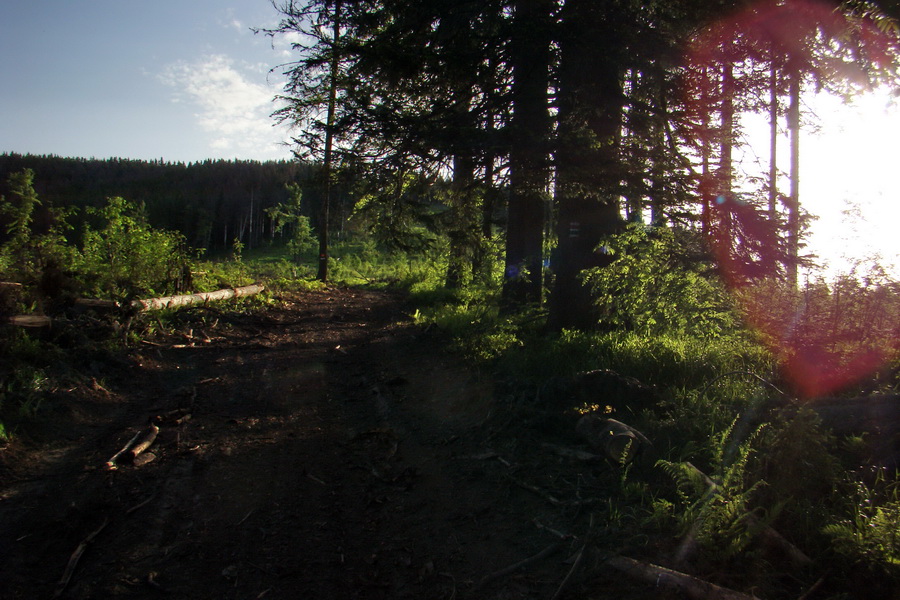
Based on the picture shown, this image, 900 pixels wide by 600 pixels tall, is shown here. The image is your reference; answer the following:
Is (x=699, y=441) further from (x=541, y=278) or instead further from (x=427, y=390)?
(x=541, y=278)

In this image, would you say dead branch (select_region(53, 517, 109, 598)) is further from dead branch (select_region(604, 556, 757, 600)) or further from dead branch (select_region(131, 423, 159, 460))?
dead branch (select_region(604, 556, 757, 600))

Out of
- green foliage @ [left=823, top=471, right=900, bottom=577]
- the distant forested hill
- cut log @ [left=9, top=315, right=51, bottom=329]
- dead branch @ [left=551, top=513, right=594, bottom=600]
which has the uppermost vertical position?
the distant forested hill

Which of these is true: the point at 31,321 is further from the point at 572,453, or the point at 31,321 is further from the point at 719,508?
the point at 719,508

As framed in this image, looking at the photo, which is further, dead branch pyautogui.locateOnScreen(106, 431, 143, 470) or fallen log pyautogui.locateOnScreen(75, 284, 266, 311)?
fallen log pyautogui.locateOnScreen(75, 284, 266, 311)

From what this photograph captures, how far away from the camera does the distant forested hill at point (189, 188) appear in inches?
3014

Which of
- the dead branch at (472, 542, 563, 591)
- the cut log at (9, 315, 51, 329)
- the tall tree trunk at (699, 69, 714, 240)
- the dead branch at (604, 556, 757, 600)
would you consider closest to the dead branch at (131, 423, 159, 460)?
the cut log at (9, 315, 51, 329)

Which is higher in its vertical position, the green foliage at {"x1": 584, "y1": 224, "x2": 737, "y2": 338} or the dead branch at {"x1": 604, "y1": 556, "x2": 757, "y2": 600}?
the green foliage at {"x1": 584, "y1": 224, "x2": 737, "y2": 338}

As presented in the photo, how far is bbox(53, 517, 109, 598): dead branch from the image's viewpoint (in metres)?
2.85

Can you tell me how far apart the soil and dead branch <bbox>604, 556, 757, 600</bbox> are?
87mm

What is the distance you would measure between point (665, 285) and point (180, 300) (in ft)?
29.1

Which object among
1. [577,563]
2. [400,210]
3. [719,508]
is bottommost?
[577,563]

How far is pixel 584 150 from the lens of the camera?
6.40m

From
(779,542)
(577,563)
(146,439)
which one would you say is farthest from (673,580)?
(146,439)

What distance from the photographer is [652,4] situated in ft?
23.1
